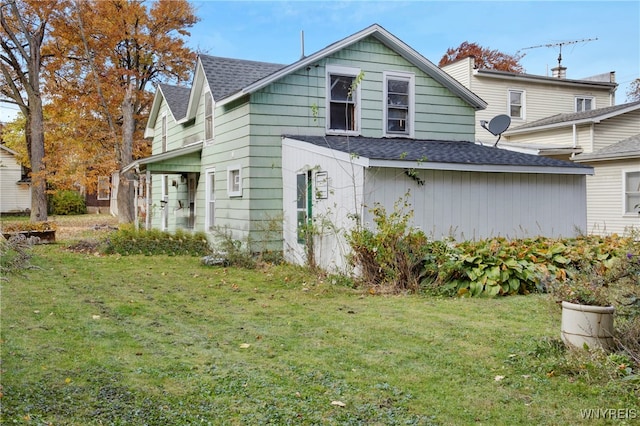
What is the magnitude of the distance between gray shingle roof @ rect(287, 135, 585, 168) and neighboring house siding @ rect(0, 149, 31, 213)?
2805 cm

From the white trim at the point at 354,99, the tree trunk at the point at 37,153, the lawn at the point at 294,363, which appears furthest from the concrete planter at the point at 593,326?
the tree trunk at the point at 37,153

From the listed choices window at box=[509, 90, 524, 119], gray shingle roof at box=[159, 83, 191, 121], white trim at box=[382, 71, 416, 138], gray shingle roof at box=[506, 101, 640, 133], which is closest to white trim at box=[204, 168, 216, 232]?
gray shingle roof at box=[159, 83, 191, 121]

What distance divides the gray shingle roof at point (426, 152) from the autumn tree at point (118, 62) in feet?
44.0

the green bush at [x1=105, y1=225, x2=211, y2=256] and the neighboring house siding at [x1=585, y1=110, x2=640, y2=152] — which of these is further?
the neighboring house siding at [x1=585, y1=110, x2=640, y2=152]

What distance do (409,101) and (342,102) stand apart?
6.52 ft

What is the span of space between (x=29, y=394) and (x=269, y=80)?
9.26m

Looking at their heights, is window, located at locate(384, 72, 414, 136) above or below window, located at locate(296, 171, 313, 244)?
above

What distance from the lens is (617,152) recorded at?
17.6 metres

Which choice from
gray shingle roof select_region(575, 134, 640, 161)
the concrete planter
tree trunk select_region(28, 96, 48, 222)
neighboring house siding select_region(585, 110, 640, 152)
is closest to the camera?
the concrete planter

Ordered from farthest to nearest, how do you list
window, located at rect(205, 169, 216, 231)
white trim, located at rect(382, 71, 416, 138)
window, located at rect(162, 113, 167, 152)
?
window, located at rect(162, 113, 167, 152), window, located at rect(205, 169, 216, 231), white trim, located at rect(382, 71, 416, 138)

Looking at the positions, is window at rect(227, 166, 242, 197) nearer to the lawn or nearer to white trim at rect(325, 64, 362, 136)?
white trim at rect(325, 64, 362, 136)

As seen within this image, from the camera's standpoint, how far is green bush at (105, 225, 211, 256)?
14.4 meters

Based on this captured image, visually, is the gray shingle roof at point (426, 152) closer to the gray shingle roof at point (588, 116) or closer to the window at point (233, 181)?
the window at point (233, 181)

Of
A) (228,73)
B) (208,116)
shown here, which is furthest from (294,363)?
(208,116)
